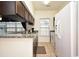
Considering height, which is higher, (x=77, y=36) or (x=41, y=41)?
(x=77, y=36)

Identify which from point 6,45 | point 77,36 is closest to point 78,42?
point 77,36

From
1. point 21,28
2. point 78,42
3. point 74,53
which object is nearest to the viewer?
point 78,42

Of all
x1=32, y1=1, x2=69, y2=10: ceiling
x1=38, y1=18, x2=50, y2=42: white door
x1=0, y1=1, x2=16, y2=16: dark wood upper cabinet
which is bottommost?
x1=38, y1=18, x2=50, y2=42: white door

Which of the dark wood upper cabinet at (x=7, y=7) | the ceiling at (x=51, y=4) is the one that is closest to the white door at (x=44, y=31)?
the ceiling at (x=51, y=4)

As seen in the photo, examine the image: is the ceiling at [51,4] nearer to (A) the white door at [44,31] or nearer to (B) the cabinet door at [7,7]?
(A) the white door at [44,31]

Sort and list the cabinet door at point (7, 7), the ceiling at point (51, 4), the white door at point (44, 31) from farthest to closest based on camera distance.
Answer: the white door at point (44, 31) < the ceiling at point (51, 4) < the cabinet door at point (7, 7)

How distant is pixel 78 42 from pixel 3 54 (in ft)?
4.73

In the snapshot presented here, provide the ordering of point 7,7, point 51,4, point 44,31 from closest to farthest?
1. point 7,7
2. point 51,4
3. point 44,31

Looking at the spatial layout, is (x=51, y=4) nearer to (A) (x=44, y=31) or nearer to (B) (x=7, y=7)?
(A) (x=44, y=31)

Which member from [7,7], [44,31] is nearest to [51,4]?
[44,31]

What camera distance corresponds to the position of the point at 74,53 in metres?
1.86

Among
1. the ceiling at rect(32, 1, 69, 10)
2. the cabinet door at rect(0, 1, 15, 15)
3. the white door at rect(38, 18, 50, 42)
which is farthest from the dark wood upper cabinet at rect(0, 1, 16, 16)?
the white door at rect(38, 18, 50, 42)

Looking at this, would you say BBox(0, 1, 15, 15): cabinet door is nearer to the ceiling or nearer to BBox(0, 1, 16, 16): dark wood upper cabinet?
BBox(0, 1, 16, 16): dark wood upper cabinet

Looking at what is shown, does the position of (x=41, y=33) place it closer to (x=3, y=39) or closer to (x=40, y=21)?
(x=40, y=21)
